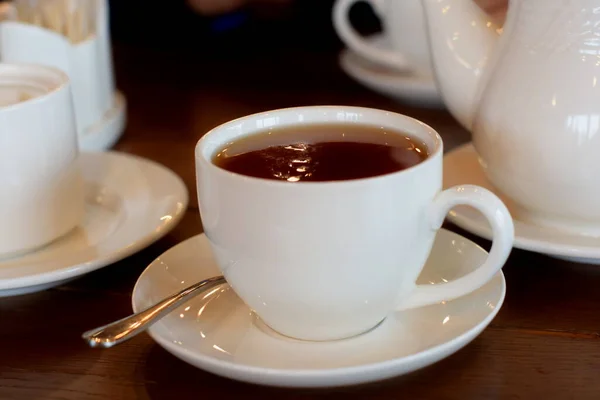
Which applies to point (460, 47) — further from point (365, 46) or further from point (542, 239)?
point (365, 46)

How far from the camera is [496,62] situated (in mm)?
604

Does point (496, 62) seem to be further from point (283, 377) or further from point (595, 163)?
point (283, 377)

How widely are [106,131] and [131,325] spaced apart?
1.50ft

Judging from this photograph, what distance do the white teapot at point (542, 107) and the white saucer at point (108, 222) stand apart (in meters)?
0.26

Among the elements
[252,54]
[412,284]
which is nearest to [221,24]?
[252,54]

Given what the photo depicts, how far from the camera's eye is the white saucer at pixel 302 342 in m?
0.42

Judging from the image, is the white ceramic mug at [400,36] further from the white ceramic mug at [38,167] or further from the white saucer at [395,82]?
the white ceramic mug at [38,167]

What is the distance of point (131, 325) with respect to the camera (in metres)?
0.46

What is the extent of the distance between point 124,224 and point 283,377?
0.27 metres

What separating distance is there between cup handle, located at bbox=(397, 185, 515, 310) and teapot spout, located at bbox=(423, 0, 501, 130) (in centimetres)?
19

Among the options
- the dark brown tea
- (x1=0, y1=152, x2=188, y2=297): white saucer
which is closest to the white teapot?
the dark brown tea

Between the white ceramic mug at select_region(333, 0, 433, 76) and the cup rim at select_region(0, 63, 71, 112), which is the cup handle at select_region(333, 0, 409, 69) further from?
the cup rim at select_region(0, 63, 71, 112)

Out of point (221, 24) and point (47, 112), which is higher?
point (47, 112)

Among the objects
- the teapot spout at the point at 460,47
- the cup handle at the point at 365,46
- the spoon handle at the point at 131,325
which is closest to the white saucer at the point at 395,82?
the cup handle at the point at 365,46
